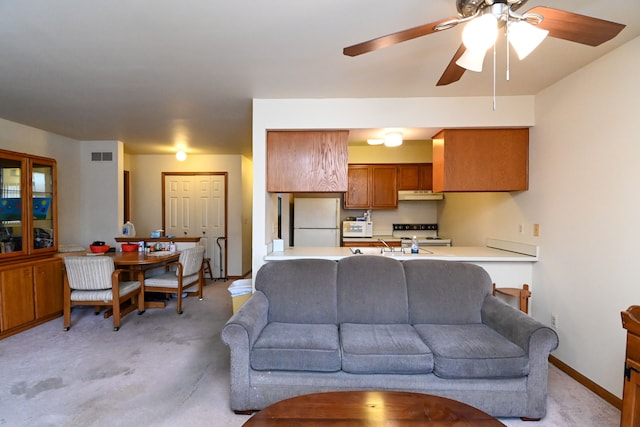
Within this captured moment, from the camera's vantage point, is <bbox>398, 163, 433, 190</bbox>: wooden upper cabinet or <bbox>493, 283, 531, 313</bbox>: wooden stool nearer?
<bbox>493, 283, 531, 313</bbox>: wooden stool

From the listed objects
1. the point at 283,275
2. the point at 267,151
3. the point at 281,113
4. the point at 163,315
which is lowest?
the point at 163,315

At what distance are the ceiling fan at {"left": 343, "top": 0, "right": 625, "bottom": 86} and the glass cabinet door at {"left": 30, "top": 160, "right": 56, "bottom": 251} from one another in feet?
13.3

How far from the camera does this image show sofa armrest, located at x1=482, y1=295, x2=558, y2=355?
1876mm

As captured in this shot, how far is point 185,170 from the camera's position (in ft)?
19.4

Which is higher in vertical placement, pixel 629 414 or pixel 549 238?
pixel 549 238

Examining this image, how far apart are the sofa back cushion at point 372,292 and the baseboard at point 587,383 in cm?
137

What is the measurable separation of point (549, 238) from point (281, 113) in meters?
2.70

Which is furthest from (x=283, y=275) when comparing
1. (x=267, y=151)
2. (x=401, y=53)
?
(x=401, y=53)

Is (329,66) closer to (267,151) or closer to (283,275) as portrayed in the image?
(267,151)

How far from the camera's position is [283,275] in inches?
103

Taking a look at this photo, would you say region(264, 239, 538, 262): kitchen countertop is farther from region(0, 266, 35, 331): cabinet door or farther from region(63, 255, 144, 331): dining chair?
region(0, 266, 35, 331): cabinet door

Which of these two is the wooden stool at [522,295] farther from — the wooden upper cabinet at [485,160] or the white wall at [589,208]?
the wooden upper cabinet at [485,160]

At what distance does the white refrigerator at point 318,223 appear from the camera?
A: 5250 millimetres

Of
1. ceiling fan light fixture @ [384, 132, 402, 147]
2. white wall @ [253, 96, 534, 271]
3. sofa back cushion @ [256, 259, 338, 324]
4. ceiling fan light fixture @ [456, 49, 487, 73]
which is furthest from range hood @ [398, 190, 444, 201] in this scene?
ceiling fan light fixture @ [456, 49, 487, 73]
